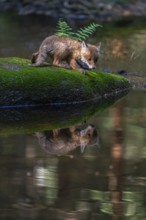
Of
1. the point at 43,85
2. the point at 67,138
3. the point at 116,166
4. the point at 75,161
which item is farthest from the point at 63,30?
the point at 116,166

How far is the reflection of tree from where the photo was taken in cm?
621

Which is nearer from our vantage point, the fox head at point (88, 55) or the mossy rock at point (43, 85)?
the mossy rock at point (43, 85)

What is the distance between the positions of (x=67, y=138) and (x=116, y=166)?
1451mm

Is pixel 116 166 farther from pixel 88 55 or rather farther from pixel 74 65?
pixel 74 65

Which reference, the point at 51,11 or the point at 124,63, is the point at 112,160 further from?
the point at 51,11

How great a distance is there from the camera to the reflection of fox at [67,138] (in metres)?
8.41

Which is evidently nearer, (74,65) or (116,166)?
(116,166)

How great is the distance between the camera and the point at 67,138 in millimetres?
8914

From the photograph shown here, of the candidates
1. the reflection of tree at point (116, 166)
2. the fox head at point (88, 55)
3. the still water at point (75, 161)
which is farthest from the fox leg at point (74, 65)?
the reflection of tree at point (116, 166)

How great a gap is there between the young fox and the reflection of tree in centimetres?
128

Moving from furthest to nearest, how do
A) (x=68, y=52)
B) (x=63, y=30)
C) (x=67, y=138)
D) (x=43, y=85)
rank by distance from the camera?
1. (x=63, y=30)
2. (x=68, y=52)
3. (x=43, y=85)
4. (x=67, y=138)

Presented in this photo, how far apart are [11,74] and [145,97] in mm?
2761

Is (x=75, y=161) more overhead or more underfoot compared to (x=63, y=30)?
more underfoot

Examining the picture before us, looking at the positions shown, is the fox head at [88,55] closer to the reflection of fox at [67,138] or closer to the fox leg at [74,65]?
the fox leg at [74,65]
